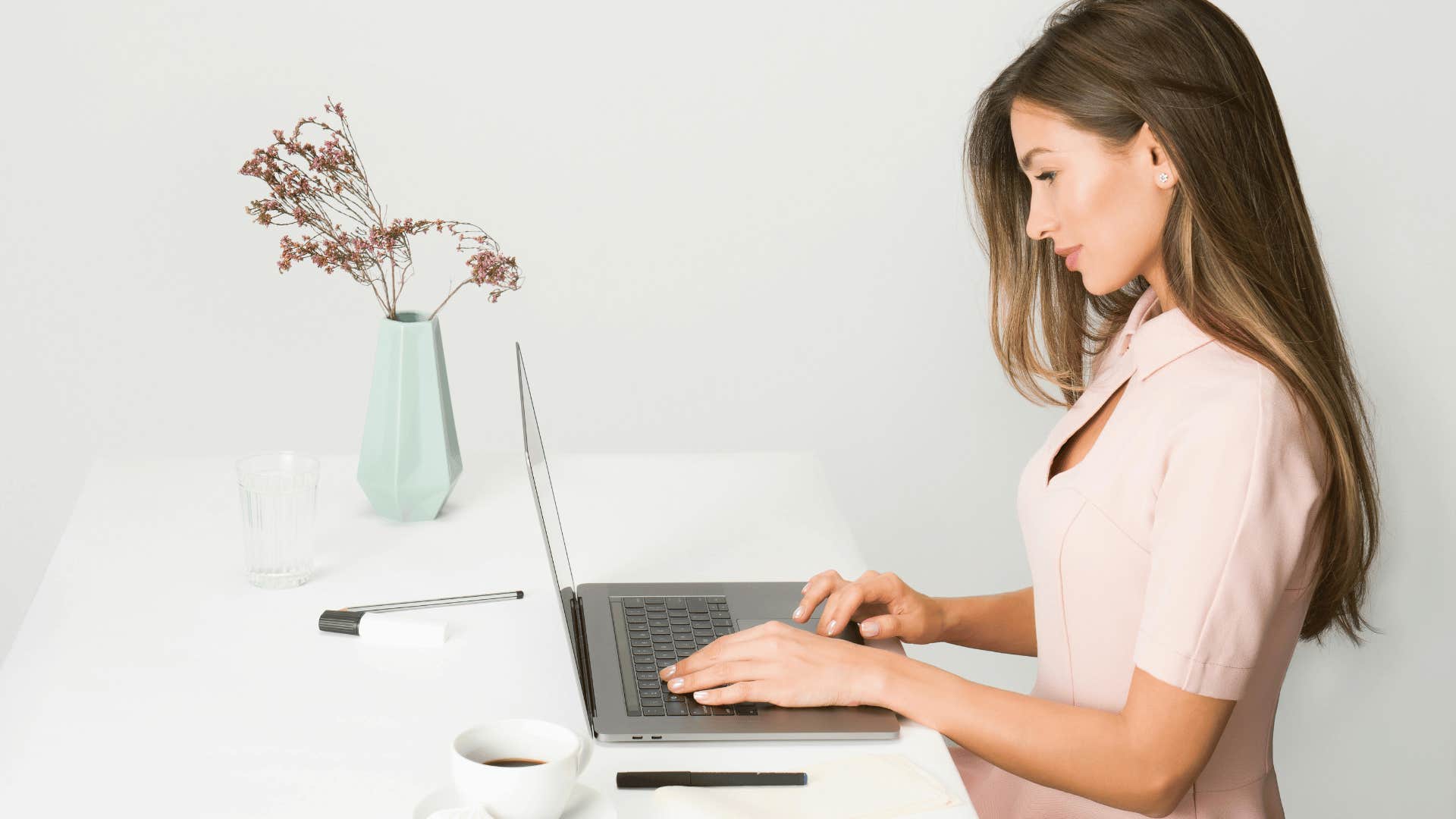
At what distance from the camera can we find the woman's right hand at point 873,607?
50.6 inches

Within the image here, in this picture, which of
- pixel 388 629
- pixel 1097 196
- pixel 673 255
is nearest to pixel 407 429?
pixel 388 629

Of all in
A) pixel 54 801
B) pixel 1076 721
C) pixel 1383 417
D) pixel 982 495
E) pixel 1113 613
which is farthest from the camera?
pixel 982 495

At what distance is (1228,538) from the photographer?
3.46ft

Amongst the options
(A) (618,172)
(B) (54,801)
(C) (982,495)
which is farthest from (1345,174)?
(B) (54,801)

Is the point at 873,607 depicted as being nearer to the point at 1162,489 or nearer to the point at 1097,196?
the point at 1162,489

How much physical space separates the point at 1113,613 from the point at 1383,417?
1412 millimetres

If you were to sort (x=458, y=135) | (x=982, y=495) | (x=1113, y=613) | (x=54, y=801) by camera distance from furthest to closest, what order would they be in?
(x=982, y=495), (x=458, y=135), (x=1113, y=613), (x=54, y=801)

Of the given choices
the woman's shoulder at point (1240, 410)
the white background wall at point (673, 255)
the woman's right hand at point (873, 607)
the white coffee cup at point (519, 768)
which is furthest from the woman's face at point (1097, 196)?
the white background wall at point (673, 255)

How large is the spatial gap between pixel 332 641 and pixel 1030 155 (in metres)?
0.81

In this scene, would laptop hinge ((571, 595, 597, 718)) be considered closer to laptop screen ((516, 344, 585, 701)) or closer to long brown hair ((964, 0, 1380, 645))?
laptop screen ((516, 344, 585, 701))

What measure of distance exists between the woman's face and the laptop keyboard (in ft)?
1.61

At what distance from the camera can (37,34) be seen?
245cm

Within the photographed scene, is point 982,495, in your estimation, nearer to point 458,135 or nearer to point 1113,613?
point 458,135

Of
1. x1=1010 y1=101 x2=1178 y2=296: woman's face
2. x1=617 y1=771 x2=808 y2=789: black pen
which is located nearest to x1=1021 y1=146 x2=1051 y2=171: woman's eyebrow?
x1=1010 y1=101 x2=1178 y2=296: woman's face
